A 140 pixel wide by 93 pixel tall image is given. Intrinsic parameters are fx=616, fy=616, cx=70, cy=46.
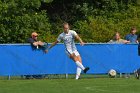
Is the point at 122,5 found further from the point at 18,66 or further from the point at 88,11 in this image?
the point at 18,66

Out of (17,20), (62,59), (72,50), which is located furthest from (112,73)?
(17,20)

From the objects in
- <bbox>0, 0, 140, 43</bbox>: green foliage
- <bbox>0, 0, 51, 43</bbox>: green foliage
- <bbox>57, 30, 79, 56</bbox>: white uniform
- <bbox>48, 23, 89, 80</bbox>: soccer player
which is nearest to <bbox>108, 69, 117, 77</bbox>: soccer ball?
<bbox>48, 23, 89, 80</bbox>: soccer player

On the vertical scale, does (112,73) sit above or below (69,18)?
below

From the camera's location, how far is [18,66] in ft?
72.4

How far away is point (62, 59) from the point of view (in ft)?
73.8

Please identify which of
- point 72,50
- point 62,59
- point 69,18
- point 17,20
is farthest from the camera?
point 69,18

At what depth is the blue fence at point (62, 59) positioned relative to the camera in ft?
72.2

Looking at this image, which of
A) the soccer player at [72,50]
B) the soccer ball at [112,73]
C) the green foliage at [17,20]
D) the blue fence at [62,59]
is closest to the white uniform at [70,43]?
the soccer player at [72,50]

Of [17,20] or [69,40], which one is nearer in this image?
[69,40]

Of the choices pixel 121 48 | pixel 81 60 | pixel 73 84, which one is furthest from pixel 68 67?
pixel 73 84

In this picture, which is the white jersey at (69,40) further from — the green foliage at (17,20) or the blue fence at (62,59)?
the green foliage at (17,20)

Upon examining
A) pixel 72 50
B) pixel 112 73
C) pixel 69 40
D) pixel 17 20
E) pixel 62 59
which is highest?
pixel 17 20

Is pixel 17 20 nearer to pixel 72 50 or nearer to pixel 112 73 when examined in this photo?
pixel 112 73

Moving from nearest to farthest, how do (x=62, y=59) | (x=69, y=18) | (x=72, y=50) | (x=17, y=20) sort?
(x=72, y=50) → (x=62, y=59) → (x=17, y=20) → (x=69, y=18)
